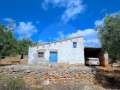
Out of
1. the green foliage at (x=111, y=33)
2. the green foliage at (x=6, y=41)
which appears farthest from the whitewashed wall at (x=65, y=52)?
the green foliage at (x=111, y=33)

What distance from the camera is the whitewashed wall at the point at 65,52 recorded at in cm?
3697

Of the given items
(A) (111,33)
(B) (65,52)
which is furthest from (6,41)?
(A) (111,33)

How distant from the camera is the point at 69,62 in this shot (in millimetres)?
36969

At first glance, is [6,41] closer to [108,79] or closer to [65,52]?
[65,52]

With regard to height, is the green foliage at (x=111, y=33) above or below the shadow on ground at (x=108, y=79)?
above

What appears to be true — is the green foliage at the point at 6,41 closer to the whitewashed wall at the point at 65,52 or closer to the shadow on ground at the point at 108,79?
the whitewashed wall at the point at 65,52

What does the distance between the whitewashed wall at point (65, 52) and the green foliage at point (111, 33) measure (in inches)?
441

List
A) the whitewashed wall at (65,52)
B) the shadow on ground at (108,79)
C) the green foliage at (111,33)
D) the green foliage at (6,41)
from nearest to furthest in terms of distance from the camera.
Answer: the green foliage at (111,33) < the shadow on ground at (108,79) < the whitewashed wall at (65,52) < the green foliage at (6,41)

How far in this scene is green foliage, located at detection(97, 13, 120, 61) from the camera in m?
23.6

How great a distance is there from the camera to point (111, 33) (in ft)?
79.5

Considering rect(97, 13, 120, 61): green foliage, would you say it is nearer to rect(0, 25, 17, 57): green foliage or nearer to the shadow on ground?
the shadow on ground

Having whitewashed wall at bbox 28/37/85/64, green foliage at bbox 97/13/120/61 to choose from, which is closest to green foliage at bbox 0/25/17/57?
whitewashed wall at bbox 28/37/85/64

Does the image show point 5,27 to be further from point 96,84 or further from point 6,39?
point 96,84

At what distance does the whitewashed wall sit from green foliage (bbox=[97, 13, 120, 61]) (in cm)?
1120
